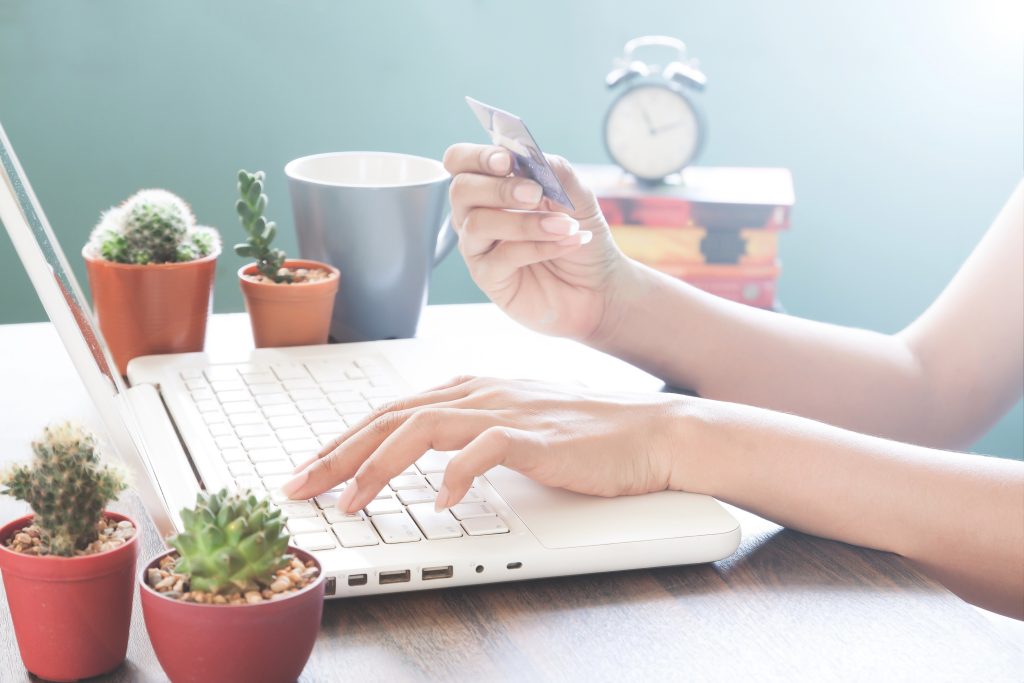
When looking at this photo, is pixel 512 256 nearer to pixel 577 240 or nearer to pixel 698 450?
pixel 577 240

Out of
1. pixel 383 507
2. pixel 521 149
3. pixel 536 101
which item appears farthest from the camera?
pixel 536 101

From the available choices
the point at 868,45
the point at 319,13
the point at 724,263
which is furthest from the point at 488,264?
the point at 868,45

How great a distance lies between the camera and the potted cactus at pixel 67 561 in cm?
54

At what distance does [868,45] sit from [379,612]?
2493 mm

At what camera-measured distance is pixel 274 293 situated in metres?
1.07

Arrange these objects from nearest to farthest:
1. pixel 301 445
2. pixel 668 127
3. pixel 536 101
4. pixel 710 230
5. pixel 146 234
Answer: pixel 301 445 → pixel 146 234 → pixel 710 230 → pixel 668 127 → pixel 536 101

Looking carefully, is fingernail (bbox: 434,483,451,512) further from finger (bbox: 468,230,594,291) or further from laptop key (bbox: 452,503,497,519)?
finger (bbox: 468,230,594,291)

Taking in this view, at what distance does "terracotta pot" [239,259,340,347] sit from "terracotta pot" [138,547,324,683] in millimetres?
559

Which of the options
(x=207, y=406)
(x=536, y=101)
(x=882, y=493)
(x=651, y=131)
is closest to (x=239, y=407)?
(x=207, y=406)

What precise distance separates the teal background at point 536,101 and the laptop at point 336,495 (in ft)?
5.52

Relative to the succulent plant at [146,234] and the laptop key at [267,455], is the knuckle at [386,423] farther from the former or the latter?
the succulent plant at [146,234]

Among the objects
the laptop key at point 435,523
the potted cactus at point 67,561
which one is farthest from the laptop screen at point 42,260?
the laptop key at point 435,523

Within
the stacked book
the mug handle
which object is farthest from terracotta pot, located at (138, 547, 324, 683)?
the stacked book

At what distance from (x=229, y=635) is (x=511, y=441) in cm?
27
